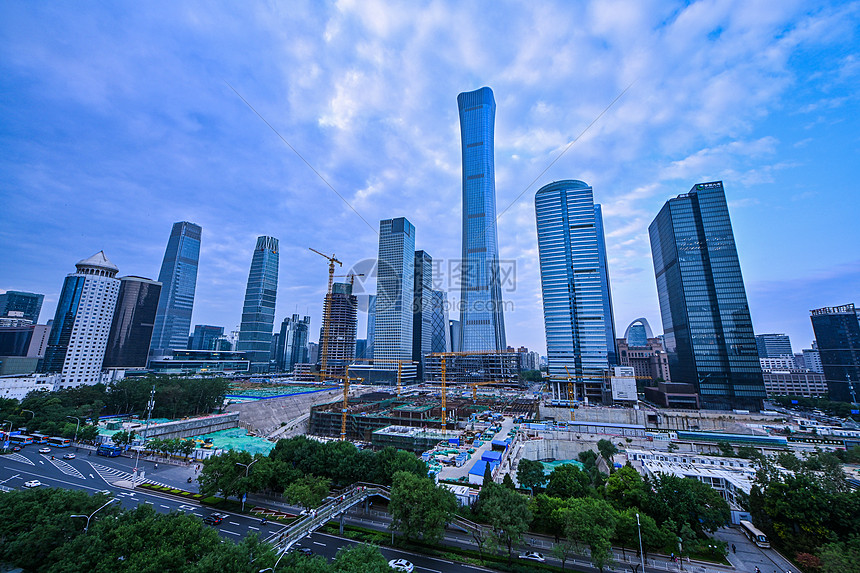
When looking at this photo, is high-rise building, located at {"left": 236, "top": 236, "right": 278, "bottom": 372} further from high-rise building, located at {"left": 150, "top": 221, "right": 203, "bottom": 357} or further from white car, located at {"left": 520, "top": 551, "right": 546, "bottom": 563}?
white car, located at {"left": 520, "top": 551, "right": 546, "bottom": 563}

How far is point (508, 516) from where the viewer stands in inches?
957

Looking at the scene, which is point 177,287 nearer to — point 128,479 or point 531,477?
point 128,479

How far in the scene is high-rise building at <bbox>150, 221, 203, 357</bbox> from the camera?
579ft

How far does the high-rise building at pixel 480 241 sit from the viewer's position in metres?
162

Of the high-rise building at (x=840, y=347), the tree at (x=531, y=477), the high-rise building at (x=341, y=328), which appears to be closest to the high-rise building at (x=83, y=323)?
the high-rise building at (x=341, y=328)

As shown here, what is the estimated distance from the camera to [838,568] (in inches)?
764

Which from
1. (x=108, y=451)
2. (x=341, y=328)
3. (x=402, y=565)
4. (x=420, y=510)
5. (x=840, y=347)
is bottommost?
(x=402, y=565)

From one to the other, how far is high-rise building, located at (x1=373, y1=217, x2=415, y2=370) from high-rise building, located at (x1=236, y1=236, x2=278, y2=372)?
67.9 m

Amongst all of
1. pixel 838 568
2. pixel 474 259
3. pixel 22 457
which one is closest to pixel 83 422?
pixel 22 457

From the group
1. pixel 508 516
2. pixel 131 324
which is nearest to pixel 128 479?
pixel 508 516

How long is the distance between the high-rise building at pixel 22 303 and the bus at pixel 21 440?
152m

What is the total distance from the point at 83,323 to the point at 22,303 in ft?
309

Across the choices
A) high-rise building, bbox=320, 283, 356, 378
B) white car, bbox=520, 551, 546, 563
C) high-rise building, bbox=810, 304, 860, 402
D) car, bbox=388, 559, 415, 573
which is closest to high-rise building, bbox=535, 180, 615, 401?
high-rise building, bbox=810, 304, 860, 402

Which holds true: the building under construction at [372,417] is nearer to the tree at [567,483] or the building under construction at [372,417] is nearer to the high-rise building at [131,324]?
the tree at [567,483]
